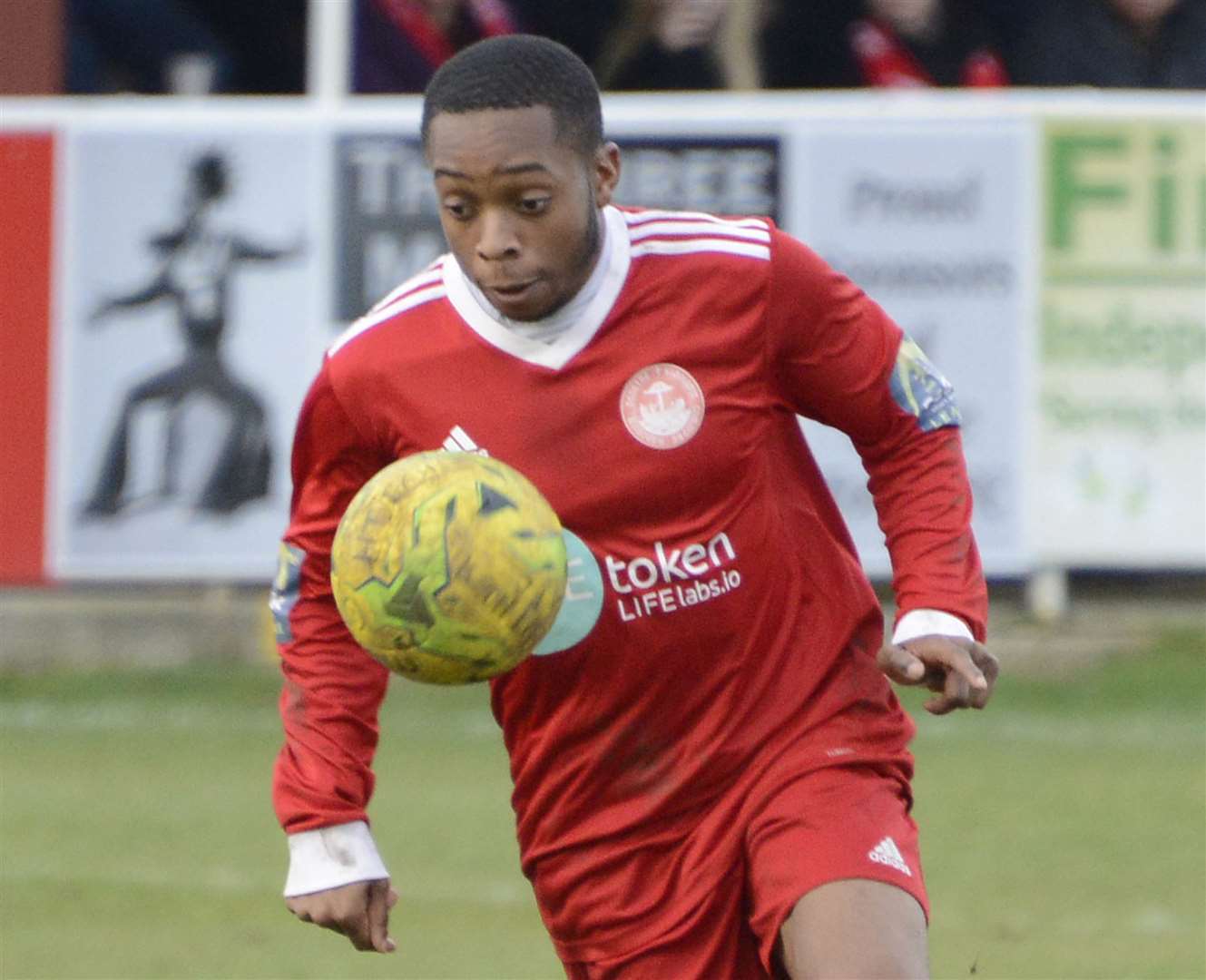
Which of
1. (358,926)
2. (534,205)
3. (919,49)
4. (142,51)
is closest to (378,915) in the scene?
(358,926)

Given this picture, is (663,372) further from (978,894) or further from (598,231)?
(978,894)

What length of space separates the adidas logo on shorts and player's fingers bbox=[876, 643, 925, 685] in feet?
0.86

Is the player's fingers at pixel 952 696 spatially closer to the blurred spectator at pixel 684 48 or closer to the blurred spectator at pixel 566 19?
the blurred spectator at pixel 684 48

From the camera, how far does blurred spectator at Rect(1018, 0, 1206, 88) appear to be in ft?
41.2

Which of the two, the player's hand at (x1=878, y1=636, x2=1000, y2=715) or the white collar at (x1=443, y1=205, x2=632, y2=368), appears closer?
the player's hand at (x1=878, y1=636, x2=1000, y2=715)

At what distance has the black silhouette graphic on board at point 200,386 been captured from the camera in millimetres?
12031

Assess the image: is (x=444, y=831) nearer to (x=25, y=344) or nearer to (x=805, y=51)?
(x=25, y=344)

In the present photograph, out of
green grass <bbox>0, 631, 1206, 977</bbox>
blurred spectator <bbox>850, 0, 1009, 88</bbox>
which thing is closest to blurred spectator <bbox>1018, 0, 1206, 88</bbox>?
blurred spectator <bbox>850, 0, 1009, 88</bbox>

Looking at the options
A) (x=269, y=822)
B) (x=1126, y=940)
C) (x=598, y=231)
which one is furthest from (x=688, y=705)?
(x=269, y=822)

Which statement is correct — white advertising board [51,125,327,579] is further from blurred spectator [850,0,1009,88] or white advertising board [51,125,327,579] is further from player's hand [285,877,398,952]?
player's hand [285,877,398,952]

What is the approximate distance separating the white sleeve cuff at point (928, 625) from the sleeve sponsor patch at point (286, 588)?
1.03 m

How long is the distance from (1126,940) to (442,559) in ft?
13.3

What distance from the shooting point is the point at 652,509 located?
4.50 metres

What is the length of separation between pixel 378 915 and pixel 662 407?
96 cm
